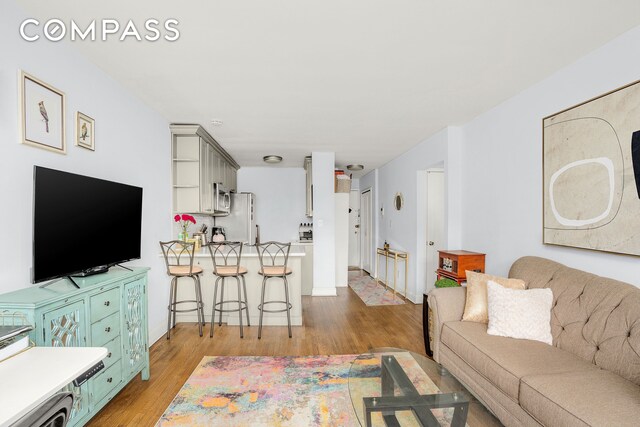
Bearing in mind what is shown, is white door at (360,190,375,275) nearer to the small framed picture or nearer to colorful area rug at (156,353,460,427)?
colorful area rug at (156,353,460,427)

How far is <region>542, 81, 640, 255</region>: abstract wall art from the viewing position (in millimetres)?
1954

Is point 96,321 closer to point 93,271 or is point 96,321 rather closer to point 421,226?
point 93,271

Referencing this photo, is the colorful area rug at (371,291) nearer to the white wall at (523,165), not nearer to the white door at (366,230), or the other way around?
the white door at (366,230)

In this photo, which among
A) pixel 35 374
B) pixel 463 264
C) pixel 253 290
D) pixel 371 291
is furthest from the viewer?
pixel 371 291

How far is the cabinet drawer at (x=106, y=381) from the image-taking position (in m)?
1.97

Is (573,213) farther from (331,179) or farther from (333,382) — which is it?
(331,179)

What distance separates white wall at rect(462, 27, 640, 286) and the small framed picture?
3702 millimetres

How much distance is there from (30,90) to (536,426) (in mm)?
3390

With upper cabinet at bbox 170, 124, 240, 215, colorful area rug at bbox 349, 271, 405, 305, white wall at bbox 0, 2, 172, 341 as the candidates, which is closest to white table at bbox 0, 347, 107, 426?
white wall at bbox 0, 2, 172, 341

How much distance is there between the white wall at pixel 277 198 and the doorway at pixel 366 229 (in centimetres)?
152

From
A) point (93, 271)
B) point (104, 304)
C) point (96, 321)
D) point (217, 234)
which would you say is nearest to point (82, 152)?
point (93, 271)

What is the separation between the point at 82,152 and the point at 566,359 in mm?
3601

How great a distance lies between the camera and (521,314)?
2.25m

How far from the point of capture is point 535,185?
275cm
